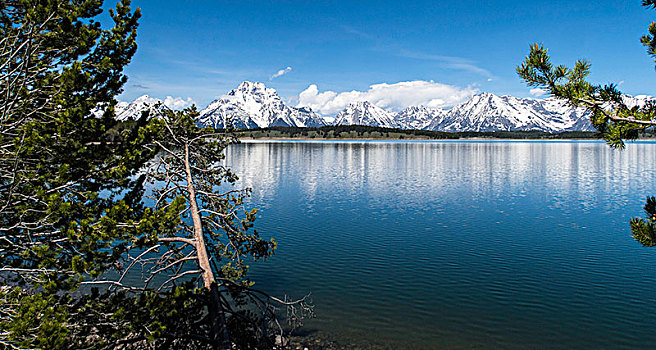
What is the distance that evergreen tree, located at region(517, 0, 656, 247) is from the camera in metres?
9.26

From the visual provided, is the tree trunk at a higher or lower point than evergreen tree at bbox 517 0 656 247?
lower

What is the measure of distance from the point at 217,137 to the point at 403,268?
13.5m

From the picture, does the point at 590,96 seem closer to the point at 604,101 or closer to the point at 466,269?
the point at 604,101

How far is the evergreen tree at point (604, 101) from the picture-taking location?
9258 millimetres

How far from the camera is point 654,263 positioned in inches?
965

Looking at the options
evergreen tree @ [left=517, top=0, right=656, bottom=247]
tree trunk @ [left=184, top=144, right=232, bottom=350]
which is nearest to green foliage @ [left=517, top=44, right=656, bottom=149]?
evergreen tree @ [left=517, top=0, right=656, bottom=247]

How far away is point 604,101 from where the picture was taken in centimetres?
951

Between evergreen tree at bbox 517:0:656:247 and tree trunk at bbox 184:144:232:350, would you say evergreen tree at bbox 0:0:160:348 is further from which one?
evergreen tree at bbox 517:0:656:247

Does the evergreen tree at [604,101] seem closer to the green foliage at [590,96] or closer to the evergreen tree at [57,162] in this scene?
the green foliage at [590,96]

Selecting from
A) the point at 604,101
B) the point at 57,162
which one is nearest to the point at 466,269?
the point at 604,101

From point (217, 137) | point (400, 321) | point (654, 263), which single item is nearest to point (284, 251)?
point (400, 321)

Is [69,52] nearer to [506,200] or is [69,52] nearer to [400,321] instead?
[400,321]

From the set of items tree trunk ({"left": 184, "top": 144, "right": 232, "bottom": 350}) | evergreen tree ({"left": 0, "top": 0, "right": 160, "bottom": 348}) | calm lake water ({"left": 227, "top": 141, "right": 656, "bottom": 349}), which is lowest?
calm lake water ({"left": 227, "top": 141, "right": 656, "bottom": 349})

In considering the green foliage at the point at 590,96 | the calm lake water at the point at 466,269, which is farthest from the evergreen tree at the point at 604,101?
the calm lake water at the point at 466,269
